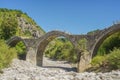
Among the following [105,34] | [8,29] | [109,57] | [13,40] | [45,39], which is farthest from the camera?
[8,29]

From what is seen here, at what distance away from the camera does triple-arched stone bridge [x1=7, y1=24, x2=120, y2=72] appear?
30220mm

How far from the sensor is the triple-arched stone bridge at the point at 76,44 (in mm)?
30220

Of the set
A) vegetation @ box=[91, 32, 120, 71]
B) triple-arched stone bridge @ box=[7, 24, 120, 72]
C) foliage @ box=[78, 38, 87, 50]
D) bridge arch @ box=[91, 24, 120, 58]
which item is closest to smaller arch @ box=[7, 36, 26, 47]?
triple-arched stone bridge @ box=[7, 24, 120, 72]

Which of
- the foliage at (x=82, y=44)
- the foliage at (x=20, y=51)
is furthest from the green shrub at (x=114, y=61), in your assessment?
the foliage at (x=20, y=51)

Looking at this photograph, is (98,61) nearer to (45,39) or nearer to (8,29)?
(45,39)

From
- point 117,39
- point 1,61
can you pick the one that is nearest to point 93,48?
point 117,39

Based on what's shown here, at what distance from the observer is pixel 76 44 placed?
111ft

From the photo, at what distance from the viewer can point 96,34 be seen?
3098 centimetres

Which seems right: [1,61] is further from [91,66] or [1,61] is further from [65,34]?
[65,34]

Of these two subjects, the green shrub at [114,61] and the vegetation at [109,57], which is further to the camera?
the vegetation at [109,57]

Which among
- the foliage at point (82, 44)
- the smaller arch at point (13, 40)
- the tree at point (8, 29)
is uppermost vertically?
the tree at point (8, 29)

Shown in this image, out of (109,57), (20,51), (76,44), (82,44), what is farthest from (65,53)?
(109,57)

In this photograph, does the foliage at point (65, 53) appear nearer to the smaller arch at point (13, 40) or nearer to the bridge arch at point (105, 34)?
the smaller arch at point (13, 40)

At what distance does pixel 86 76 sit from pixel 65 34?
17.0 meters
